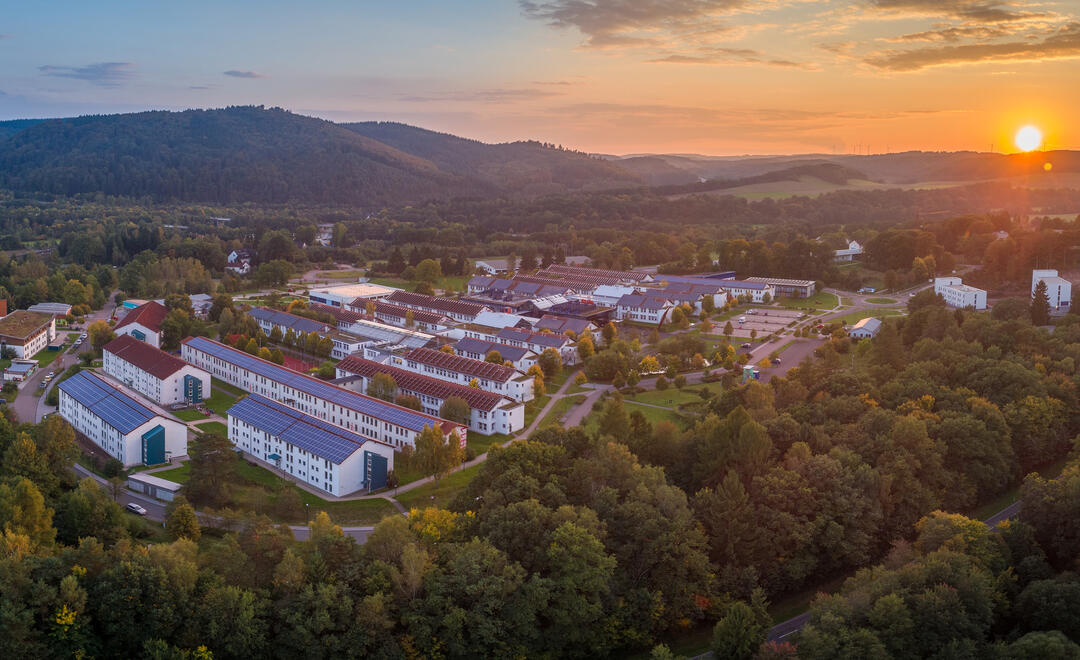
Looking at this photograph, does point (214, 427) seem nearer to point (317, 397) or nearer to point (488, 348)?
point (317, 397)

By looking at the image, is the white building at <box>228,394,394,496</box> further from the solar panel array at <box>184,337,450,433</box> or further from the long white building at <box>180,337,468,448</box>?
the solar panel array at <box>184,337,450,433</box>

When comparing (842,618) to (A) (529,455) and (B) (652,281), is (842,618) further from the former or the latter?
(B) (652,281)

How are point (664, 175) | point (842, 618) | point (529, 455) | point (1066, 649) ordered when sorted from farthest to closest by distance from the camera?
point (664, 175)
point (529, 455)
point (842, 618)
point (1066, 649)

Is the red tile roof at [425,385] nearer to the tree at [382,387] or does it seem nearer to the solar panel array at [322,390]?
the tree at [382,387]

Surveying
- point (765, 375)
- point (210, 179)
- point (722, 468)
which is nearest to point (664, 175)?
point (210, 179)

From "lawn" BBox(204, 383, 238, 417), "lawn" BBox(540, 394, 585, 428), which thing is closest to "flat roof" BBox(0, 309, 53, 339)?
"lawn" BBox(204, 383, 238, 417)

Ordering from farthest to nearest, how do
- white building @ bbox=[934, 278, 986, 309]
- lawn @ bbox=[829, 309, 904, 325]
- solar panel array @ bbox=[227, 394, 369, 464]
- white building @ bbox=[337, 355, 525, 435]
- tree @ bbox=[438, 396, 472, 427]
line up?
1. lawn @ bbox=[829, 309, 904, 325]
2. white building @ bbox=[934, 278, 986, 309]
3. white building @ bbox=[337, 355, 525, 435]
4. tree @ bbox=[438, 396, 472, 427]
5. solar panel array @ bbox=[227, 394, 369, 464]
